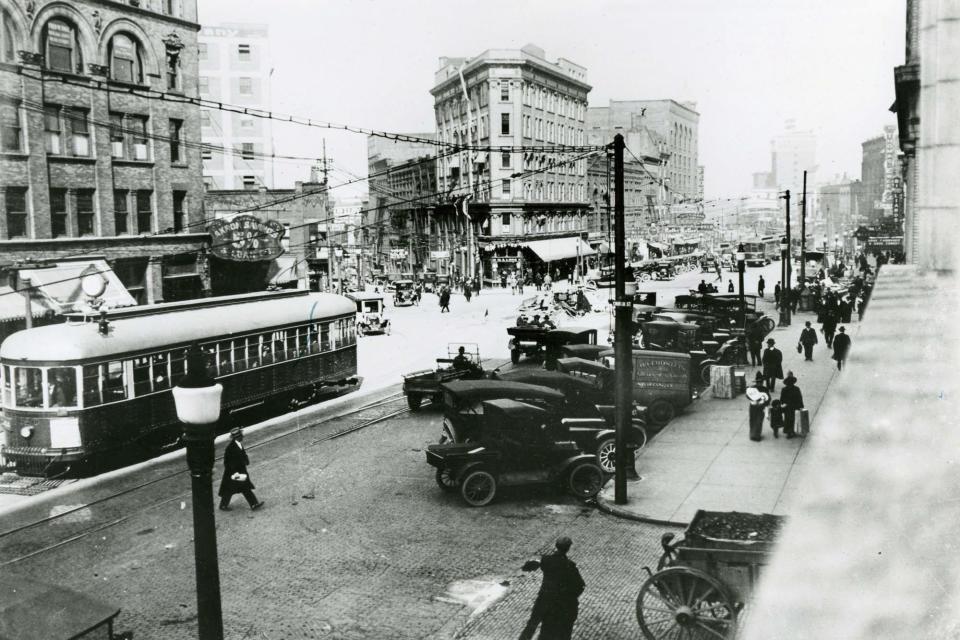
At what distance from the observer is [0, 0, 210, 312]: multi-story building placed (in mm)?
26781

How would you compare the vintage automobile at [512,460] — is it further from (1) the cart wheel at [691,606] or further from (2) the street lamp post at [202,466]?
(2) the street lamp post at [202,466]

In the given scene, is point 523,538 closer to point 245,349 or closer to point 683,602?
point 683,602

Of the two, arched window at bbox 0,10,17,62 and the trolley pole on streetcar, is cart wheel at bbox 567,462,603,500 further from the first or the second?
arched window at bbox 0,10,17,62

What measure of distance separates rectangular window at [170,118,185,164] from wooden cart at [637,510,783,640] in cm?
3035

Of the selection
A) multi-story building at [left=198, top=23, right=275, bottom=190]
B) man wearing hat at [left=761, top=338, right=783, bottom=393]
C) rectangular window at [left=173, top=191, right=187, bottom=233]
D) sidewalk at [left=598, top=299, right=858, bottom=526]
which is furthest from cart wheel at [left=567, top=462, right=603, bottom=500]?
multi-story building at [left=198, top=23, right=275, bottom=190]

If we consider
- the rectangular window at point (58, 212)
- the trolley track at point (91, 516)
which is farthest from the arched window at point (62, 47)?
the trolley track at point (91, 516)

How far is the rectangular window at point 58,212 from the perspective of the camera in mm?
28248

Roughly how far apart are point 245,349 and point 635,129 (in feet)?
248

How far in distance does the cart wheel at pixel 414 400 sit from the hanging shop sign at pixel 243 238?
15.1 metres

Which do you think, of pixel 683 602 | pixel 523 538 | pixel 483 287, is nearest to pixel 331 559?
pixel 523 538

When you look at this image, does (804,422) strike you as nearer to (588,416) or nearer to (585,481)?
(588,416)

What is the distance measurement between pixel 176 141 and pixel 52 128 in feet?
19.0

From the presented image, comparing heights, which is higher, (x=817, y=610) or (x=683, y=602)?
(x=817, y=610)

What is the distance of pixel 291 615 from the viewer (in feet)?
30.3
